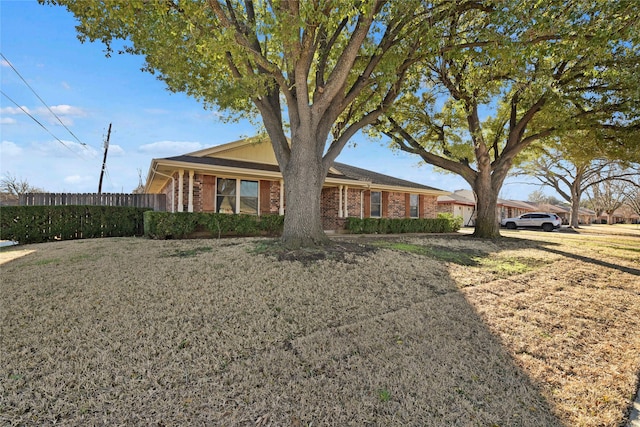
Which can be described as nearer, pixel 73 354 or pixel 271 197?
pixel 73 354

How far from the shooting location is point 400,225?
16.5 metres

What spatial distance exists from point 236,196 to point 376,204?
823cm

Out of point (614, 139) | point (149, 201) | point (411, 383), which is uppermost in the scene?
point (614, 139)

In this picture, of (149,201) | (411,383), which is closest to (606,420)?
(411,383)

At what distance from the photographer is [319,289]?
4578 millimetres

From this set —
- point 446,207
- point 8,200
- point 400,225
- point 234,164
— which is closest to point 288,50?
point 234,164

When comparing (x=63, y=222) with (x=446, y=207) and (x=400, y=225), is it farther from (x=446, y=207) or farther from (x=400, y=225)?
(x=446, y=207)

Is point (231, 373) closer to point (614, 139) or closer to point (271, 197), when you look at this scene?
point (271, 197)

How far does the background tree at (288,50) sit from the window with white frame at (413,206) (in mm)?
11626

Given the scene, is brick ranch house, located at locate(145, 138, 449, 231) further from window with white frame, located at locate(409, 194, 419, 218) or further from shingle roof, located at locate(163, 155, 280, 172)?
window with white frame, located at locate(409, 194, 419, 218)

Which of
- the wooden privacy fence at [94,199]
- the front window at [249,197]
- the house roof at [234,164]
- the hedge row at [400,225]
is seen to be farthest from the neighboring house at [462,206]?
the wooden privacy fence at [94,199]

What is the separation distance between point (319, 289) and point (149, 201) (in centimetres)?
1315

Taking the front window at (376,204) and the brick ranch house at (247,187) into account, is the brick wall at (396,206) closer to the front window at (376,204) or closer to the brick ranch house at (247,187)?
the brick ranch house at (247,187)

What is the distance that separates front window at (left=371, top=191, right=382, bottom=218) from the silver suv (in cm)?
1809
